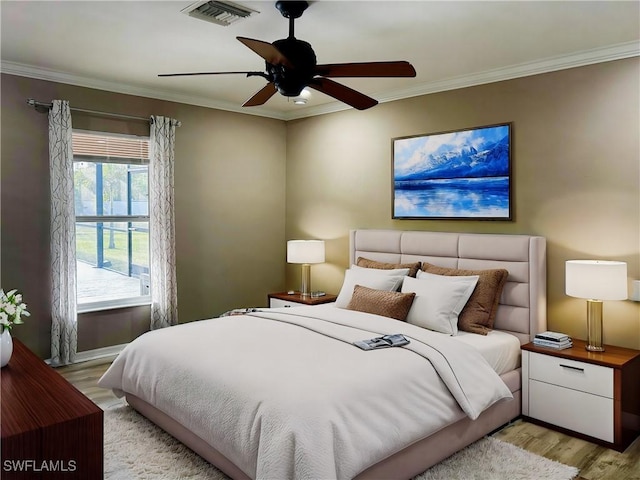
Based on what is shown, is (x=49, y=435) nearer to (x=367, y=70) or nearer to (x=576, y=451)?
(x=367, y=70)

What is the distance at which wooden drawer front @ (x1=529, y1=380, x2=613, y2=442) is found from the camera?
312 cm

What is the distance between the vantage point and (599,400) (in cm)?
314

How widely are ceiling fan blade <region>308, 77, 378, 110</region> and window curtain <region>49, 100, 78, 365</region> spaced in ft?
8.28

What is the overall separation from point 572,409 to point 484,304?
2.89 feet

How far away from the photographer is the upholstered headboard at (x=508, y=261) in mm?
3760

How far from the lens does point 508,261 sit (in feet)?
12.8

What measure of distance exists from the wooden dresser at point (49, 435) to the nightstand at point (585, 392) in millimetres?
2698

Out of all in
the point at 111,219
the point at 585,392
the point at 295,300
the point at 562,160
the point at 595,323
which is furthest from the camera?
the point at 295,300

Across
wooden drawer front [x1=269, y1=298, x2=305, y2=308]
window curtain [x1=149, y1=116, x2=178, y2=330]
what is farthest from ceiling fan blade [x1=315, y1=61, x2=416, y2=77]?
wooden drawer front [x1=269, y1=298, x2=305, y2=308]

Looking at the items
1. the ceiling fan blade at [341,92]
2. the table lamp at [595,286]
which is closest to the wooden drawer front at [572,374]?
the table lamp at [595,286]

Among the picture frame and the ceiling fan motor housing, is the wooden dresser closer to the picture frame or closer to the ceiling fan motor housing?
the ceiling fan motor housing

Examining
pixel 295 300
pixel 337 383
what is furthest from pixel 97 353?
pixel 337 383

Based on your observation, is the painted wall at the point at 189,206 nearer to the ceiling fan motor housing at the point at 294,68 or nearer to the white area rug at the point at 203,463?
the white area rug at the point at 203,463

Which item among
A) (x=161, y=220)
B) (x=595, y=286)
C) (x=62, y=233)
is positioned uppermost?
(x=161, y=220)
